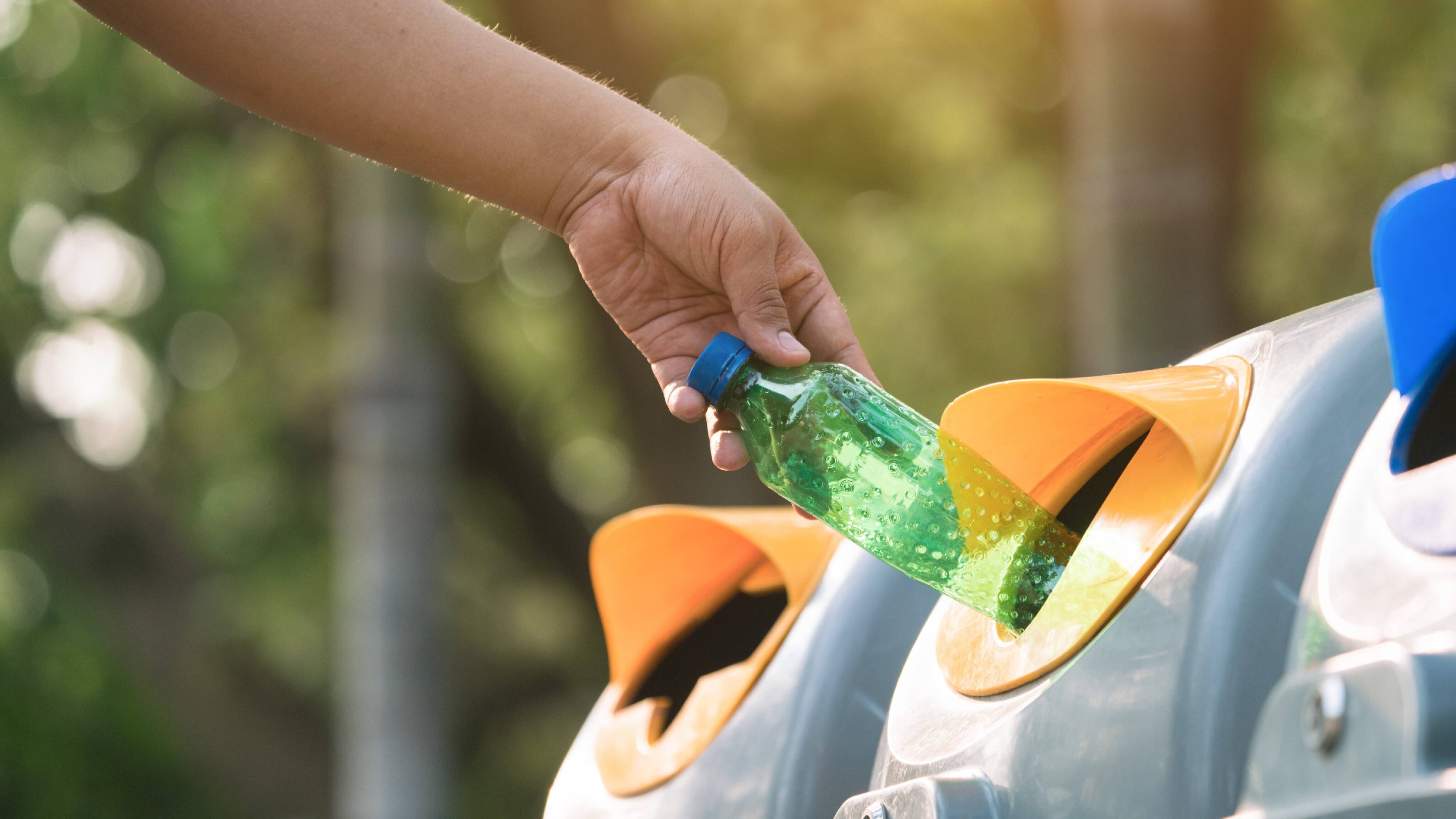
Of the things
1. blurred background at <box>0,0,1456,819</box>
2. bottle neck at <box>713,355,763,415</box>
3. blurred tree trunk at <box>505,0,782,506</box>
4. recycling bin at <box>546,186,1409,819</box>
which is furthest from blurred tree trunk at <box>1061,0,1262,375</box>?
blurred tree trunk at <box>505,0,782,506</box>

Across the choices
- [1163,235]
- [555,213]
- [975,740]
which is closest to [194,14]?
[555,213]

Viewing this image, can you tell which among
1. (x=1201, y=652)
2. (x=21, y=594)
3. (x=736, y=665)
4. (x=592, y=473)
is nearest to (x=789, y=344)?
(x=736, y=665)

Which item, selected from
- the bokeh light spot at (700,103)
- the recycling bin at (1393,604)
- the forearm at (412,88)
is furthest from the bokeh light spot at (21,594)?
the recycling bin at (1393,604)

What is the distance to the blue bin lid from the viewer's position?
0.86 m

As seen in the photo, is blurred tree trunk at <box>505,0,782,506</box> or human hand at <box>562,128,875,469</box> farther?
blurred tree trunk at <box>505,0,782,506</box>

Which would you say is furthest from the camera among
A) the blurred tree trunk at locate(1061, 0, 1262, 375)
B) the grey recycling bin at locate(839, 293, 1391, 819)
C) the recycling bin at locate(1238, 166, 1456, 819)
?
the blurred tree trunk at locate(1061, 0, 1262, 375)

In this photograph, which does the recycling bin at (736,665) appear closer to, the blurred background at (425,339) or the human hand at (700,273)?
the human hand at (700,273)

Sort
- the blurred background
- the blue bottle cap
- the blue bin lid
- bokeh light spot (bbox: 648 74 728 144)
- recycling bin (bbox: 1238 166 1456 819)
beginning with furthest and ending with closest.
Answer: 1. bokeh light spot (bbox: 648 74 728 144)
2. the blurred background
3. the blue bottle cap
4. the blue bin lid
5. recycling bin (bbox: 1238 166 1456 819)

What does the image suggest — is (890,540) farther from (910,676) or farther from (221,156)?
(221,156)

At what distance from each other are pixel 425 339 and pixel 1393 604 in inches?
203

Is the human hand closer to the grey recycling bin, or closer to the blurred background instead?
the grey recycling bin

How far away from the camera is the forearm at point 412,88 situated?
1484 mm

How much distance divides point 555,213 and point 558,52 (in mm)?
4802

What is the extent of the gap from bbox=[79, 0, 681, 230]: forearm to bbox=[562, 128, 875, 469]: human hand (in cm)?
5
